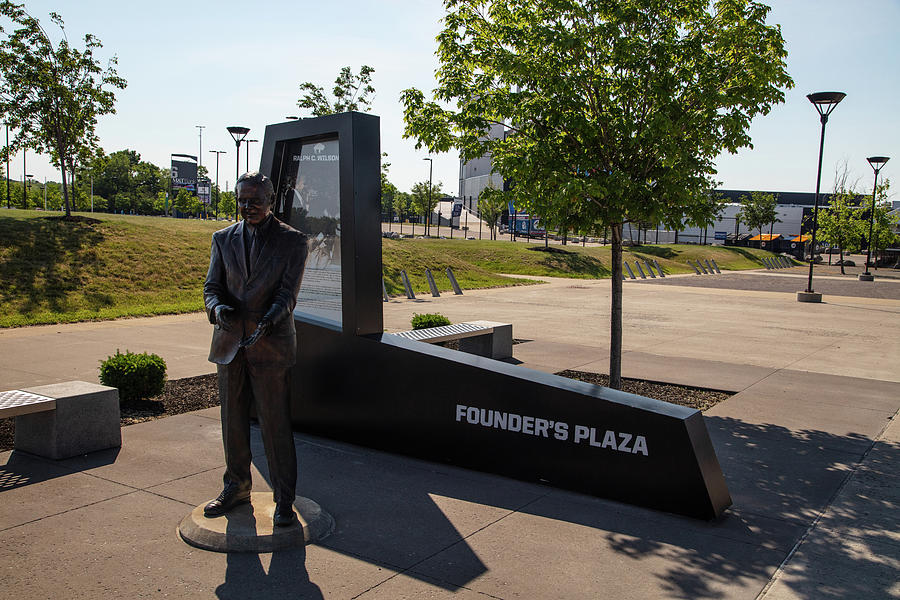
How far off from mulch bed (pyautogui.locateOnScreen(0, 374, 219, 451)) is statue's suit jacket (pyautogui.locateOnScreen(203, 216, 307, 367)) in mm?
2890

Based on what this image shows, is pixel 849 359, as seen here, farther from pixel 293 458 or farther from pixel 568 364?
pixel 293 458

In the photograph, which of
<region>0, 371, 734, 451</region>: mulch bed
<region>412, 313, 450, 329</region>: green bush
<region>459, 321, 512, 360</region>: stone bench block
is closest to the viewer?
<region>0, 371, 734, 451</region>: mulch bed

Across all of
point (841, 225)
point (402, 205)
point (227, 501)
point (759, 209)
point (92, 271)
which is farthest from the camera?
point (402, 205)

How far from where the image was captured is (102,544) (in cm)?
377

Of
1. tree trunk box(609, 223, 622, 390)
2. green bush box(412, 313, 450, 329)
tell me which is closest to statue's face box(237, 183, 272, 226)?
tree trunk box(609, 223, 622, 390)

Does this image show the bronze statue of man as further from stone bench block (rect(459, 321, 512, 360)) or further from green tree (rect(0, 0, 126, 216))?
green tree (rect(0, 0, 126, 216))

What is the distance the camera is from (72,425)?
5.28 m

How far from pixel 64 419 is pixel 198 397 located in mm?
2061

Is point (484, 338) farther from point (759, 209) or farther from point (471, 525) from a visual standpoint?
point (759, 209)

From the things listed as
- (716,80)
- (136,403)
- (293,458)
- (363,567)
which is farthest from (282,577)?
(716,80)

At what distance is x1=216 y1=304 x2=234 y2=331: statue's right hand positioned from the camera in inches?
153

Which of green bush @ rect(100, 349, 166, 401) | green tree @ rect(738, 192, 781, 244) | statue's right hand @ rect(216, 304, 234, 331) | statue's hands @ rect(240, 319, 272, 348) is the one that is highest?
green tree @ rect(738, 192, 781, 244)

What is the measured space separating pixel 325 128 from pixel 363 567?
3.63m

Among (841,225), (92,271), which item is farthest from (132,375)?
(841,225)
